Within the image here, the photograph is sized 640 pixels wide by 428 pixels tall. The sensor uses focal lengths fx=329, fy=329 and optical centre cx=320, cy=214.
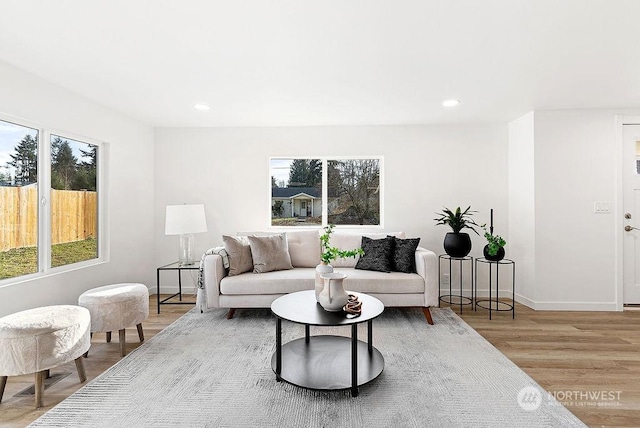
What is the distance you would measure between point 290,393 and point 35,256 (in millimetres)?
2643

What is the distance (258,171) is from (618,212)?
14.3ft

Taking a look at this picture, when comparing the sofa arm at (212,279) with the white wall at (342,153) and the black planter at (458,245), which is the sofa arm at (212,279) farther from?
the black planter at (458,245)

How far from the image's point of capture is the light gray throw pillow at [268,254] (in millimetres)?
3572

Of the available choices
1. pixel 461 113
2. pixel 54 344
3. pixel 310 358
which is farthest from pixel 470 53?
pixel 54 344

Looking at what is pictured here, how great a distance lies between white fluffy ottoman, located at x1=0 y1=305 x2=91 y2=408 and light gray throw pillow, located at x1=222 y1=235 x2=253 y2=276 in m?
1.46

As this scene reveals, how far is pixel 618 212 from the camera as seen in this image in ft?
12.3

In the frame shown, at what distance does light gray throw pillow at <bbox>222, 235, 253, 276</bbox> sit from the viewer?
137 inches

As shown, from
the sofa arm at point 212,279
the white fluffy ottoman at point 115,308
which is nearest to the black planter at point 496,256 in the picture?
the sofa arm at point 212,279

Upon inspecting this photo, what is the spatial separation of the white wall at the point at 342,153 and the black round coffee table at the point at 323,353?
2177 millimetres

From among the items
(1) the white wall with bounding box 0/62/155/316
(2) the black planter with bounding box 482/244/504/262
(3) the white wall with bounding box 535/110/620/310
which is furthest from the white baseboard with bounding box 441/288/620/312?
(1) the white wall with bounding box 0/62/155/316

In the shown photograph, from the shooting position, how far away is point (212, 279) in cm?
336

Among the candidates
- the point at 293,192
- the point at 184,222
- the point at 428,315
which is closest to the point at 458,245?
the point at 428,315

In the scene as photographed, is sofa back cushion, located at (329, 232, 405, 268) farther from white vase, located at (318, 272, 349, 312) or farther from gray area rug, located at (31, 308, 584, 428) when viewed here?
white vase, located at (318, 272, 349, 312)

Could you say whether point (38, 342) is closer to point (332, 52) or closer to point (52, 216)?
point (52, 216)
